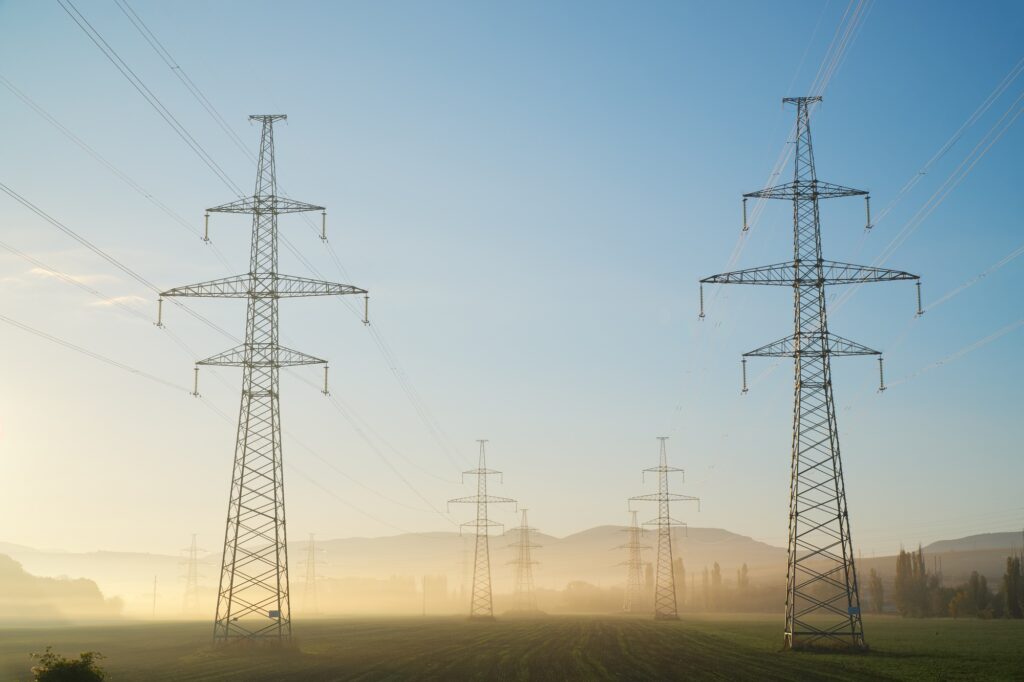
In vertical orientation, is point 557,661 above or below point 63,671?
below

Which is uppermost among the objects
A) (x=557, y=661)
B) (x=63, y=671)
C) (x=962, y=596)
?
(x=63, y=671)

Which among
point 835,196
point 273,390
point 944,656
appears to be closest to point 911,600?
point 944,656

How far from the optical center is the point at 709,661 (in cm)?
5447

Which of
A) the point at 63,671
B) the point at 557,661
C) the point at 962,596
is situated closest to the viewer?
the point at 63,671

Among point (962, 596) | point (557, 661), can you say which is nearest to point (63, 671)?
point (557, 661)

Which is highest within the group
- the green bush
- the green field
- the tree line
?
the green bush

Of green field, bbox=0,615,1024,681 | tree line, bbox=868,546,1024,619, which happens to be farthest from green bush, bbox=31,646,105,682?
tree line, bbox=868,546,1024,619

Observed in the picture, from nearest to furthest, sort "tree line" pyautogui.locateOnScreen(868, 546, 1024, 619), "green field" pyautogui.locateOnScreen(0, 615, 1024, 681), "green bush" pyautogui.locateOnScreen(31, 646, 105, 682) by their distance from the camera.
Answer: "green bush" pyautogui.locateOnScreen(31, 646, 105, 682)
"green field" pyautogui.locateOnScreen(0, 615, 1024, 681)
"tree line" pyautogui.locateOnScreen(868, 546, 1024, 619)

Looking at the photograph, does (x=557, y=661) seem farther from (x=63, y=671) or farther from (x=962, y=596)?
(x=962, y=596)

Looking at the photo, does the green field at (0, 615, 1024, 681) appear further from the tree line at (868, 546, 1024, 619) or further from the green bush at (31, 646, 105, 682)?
the tree line at (868, 546, 1024, 619)

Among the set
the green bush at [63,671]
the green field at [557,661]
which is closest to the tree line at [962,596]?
the green field at [557,661]

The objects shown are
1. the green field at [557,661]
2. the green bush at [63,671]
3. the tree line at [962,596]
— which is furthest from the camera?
the tree line at [962,596]

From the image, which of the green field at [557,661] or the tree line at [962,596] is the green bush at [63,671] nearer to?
the green field at [557,661]

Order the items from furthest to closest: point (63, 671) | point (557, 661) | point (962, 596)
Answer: point (962, 596) < point (557, 661) < point (63, 671)
